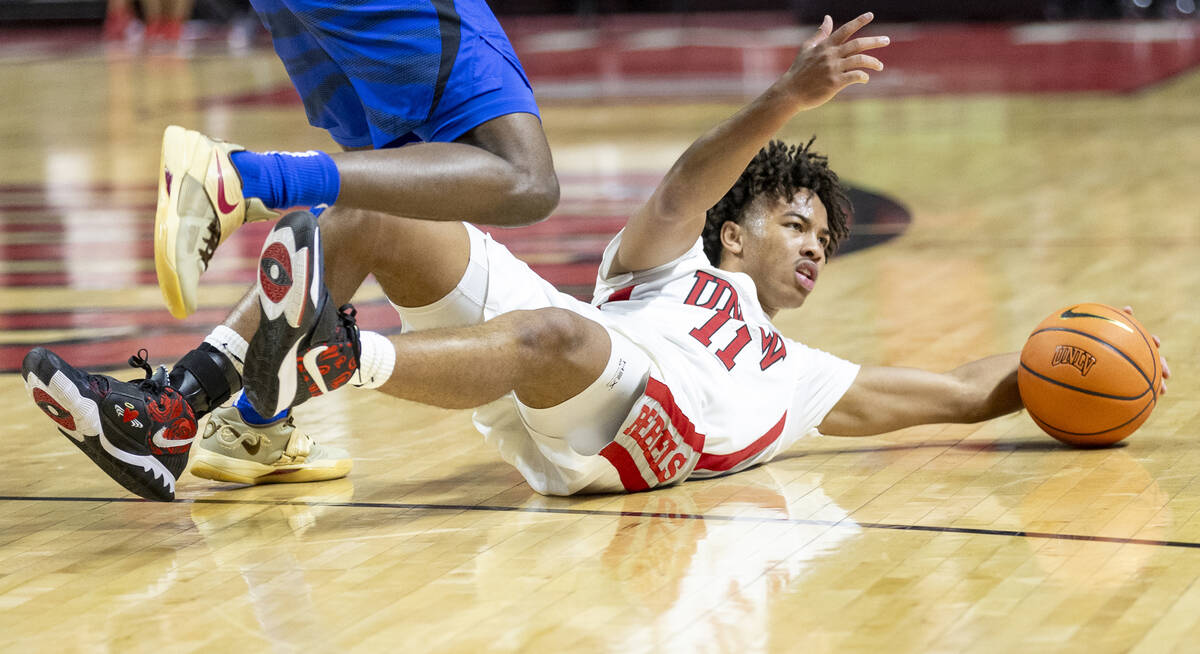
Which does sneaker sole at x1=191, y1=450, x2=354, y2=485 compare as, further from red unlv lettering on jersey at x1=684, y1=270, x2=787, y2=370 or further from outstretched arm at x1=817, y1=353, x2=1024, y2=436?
outstretched arm at x1=817, y1=353, x2=1024, y2=436

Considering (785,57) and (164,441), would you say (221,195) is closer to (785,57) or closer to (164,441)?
(164,441)

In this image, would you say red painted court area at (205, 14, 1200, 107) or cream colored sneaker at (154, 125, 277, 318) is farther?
red painted court area at (205, 14, 1200, 107)

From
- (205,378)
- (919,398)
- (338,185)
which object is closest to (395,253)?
(338,185)

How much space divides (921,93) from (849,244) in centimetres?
607

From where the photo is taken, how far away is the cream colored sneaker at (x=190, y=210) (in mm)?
2723

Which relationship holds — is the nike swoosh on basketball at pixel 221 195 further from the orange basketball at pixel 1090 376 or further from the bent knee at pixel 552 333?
the orange basketball at pixel 1090 376

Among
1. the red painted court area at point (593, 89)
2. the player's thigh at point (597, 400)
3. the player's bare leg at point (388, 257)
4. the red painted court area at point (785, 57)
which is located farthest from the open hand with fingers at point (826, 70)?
the red painted court area at point (785, 57)

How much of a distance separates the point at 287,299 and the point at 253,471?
92 cm

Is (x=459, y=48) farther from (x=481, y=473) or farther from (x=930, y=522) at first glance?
(x=930, y=522)

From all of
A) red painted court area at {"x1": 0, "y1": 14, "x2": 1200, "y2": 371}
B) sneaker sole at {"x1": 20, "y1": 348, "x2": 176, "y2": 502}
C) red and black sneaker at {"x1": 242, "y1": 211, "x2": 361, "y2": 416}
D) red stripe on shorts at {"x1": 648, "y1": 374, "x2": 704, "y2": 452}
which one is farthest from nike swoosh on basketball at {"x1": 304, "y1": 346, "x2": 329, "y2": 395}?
red painted court area at {"x1": 0, "y1": 14, "x2": 1200, "y2": 371}

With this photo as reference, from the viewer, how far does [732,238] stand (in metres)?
3.65

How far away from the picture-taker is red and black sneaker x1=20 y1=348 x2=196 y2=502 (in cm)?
284

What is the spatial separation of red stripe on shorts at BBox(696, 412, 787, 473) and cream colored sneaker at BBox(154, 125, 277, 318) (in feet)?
3.74

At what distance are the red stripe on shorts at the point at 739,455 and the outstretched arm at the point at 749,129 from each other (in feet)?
1.50
